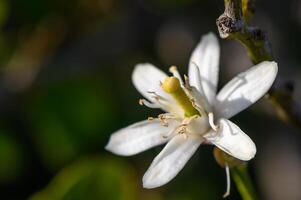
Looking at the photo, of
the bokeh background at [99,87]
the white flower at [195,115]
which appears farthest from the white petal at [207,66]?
the bokeh background at [99,87]

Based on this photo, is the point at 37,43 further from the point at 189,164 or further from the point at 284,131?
the point at 284,131

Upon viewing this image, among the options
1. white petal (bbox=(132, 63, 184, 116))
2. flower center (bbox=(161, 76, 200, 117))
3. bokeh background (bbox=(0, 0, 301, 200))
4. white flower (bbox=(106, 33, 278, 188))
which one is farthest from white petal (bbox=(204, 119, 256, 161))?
bokeh background (bbox=(0, 0, 301, 200))

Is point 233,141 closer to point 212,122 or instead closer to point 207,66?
point 212,122

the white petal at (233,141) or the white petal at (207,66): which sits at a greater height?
the white petal at (207,66)

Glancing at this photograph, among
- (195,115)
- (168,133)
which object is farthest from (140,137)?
(195,115)

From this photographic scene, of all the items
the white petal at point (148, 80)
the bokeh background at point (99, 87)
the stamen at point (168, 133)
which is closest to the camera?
the stamen at point (168, 133)

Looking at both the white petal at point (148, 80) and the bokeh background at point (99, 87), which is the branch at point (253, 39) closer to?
the white petal at point (148, 80)

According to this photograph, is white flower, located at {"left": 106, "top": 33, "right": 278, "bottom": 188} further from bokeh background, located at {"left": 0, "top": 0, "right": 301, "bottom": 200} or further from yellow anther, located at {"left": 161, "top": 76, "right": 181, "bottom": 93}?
bokeh background, located at {"left": 0, "top": 0, "right": 301, "bottom": 200}
